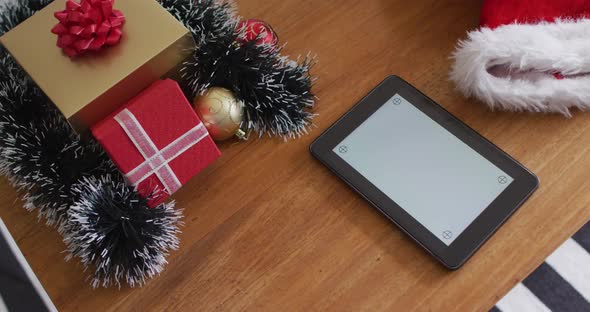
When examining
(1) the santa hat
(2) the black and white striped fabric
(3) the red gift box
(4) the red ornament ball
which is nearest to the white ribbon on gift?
(3) the red gift box

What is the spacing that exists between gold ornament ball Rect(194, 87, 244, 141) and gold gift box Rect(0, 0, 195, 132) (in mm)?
44

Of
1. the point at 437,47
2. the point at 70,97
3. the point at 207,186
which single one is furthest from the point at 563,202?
the point at 70,97

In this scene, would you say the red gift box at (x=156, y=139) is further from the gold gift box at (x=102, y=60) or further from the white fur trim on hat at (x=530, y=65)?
the white fur trim on hat at (x=530, y=65)

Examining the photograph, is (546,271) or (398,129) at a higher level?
(398,129)

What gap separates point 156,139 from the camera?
18.9 inches

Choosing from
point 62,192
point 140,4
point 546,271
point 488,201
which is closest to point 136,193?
point 62,192

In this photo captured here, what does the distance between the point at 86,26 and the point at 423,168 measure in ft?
1.07

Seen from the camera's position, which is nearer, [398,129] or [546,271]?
[398,129]

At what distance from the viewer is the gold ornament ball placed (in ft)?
1.65

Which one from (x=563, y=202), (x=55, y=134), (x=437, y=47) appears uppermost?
(x=55, y=134)

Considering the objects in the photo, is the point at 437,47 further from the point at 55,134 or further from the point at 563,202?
the point at 55,134

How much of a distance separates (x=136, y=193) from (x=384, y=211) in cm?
22

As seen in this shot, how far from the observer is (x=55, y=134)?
49 centimetres

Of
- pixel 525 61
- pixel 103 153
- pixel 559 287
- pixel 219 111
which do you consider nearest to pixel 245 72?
pixel 219 111
